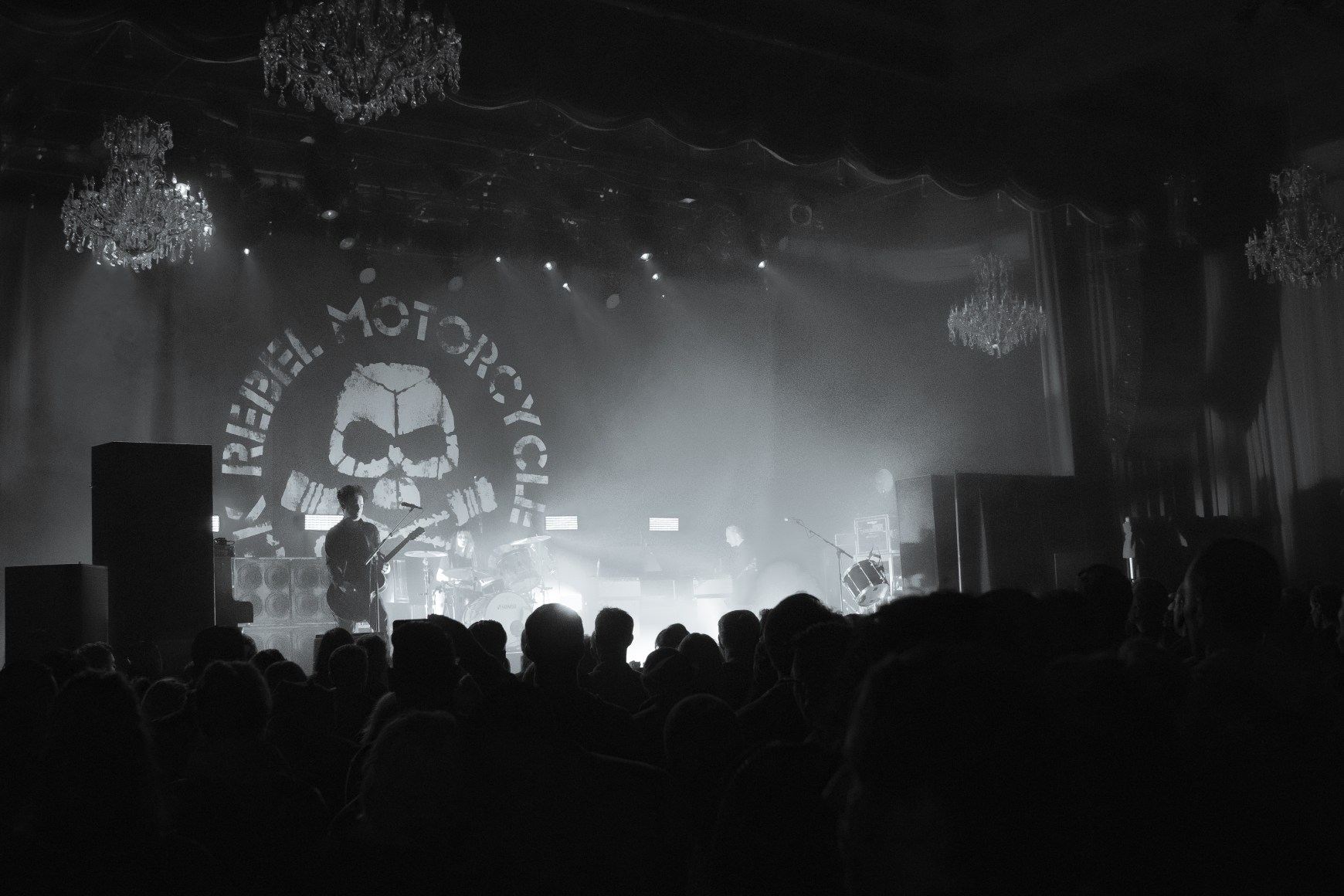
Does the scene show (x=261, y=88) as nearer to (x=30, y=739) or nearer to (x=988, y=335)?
(x=988, y=335)

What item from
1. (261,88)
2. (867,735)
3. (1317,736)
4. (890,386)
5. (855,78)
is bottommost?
(1317,736)

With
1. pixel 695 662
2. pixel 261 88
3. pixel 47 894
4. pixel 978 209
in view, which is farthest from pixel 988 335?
pixel 47 894

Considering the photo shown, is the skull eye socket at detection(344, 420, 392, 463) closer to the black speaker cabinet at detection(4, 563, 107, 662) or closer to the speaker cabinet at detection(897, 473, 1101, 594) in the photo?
the speaker cabinet at detection(897, 473, 1101, 594)

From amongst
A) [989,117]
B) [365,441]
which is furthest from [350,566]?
[989,117]

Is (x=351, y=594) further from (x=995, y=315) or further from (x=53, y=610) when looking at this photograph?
(x=995, y=315)

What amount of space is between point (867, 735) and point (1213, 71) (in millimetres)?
9735

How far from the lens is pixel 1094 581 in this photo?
3414mm

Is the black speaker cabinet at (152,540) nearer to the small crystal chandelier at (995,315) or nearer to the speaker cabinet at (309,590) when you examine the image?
the speaker cabinet at (309,590)

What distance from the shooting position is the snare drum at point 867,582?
12.0 metres

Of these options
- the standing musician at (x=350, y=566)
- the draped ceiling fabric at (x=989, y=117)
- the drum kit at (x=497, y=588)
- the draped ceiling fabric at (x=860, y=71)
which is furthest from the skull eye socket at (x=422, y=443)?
the standing musician at (x=350, y=566)

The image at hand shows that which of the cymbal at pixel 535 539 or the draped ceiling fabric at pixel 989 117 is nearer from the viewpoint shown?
the draped ceiling fabric at pixel 989 117

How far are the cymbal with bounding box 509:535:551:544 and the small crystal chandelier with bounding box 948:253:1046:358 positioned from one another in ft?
16.7

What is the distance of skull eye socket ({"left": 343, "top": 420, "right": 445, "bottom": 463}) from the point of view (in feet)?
41.5

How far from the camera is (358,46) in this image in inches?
232
